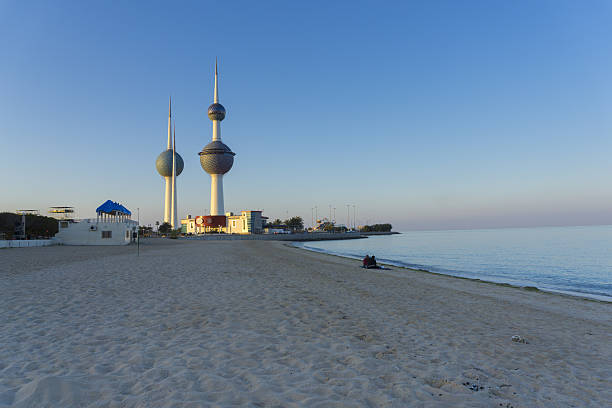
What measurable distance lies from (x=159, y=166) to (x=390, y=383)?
21312 cm

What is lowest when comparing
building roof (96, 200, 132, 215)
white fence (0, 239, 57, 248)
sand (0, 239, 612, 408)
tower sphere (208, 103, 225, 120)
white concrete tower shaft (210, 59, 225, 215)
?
sand (0, 239, 612, 408)

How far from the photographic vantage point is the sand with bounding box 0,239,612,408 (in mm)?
4719

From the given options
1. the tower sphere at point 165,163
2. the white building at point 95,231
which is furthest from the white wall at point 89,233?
the tower sphere at point 165,163

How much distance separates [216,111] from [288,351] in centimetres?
18953

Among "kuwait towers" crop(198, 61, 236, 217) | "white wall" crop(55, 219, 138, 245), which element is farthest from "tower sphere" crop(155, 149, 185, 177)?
"white wall" crop(55, 219, 138, 245)

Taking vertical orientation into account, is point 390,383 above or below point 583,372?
above

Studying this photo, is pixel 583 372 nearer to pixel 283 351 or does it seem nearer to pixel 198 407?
pixel 283 351

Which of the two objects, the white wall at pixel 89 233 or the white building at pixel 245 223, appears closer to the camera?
the white wall at pixel 89 233

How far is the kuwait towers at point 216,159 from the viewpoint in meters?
181

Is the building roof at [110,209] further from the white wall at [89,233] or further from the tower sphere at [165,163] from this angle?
the tower sphere at [165,163]

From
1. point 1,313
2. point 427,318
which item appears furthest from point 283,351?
point 1,313

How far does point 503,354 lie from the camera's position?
22.5ft

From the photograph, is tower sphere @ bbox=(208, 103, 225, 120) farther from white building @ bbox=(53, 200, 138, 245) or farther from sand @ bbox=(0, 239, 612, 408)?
sand @ bbox=(0, 239, 612, 408)

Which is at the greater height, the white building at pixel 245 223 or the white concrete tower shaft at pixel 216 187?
the white concrete tower shaft at pixel 216 187
